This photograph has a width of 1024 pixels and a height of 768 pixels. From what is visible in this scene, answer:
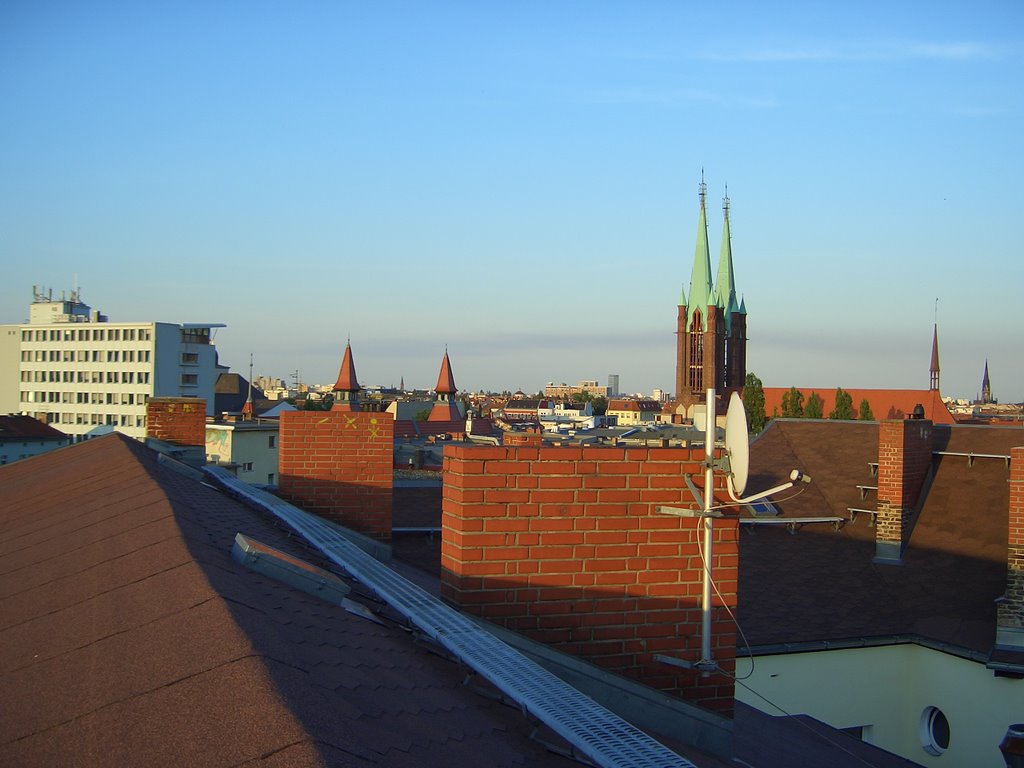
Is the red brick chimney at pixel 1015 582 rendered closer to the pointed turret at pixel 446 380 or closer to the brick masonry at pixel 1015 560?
the brick masonry at pixel 1015 560

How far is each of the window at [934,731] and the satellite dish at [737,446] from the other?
882 cm

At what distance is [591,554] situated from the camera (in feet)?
16.8

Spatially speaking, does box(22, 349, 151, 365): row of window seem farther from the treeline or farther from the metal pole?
the metal pole

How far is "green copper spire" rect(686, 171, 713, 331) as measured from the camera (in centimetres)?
10375

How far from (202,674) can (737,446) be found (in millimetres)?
3439

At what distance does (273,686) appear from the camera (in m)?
2.68

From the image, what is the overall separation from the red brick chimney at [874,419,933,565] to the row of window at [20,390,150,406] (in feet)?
255

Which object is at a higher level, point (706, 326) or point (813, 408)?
point (706, 326)

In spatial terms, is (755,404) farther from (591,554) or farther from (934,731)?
(591,554)

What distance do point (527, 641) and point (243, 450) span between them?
4291 cm

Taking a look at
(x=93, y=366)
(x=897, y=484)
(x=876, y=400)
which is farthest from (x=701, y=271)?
(x=897, y=484)

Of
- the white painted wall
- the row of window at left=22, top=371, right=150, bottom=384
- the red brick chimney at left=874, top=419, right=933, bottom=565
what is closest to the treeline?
the row of window at left=22, top=371, right=150, bottom=384

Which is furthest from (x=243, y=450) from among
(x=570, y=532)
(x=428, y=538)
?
(x=570, y=532)

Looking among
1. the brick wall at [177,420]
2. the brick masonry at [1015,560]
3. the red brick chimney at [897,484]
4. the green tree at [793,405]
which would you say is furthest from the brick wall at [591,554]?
the green tree at [793,405]
